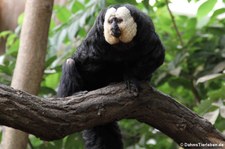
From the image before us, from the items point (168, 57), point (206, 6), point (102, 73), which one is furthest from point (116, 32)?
point (168, 57)

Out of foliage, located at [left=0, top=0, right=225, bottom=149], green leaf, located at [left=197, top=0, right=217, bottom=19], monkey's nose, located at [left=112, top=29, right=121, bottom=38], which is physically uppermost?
monkey's nose, located at [left=112, top=29, right=121, bottom=38]

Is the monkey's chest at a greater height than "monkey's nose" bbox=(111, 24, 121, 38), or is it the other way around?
"monkey's nose" bbox=(111, 24, 121, 38)

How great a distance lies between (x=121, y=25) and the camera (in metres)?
1.69

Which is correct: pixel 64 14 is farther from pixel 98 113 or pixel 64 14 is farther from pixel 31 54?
pixel 98 113

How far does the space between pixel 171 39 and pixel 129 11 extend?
44.1 inches

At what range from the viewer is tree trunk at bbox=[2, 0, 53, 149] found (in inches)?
79.0

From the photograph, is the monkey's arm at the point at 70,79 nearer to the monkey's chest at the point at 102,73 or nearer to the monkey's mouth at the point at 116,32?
the monkey's chest at the point at 102,73

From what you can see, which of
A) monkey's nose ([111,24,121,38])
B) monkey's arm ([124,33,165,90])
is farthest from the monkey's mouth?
monkey's arm ([124,33,165,90])

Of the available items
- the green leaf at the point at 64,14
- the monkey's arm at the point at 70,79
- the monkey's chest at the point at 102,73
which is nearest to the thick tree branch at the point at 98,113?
the monkey's chest at the point at 102,73

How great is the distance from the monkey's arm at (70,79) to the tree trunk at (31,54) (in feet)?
0.61

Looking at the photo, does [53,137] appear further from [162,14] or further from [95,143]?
[162,14]

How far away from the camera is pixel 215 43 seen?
8.92 feet

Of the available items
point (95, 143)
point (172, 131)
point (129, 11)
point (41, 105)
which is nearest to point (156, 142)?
point (95, 143)

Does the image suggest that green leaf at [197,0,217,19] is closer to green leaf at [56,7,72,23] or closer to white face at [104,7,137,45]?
white face at [104,7,137,45]
